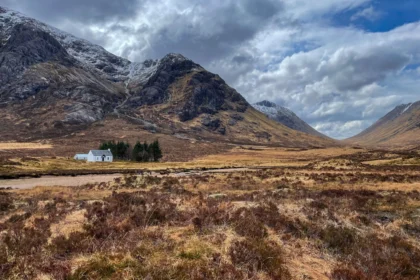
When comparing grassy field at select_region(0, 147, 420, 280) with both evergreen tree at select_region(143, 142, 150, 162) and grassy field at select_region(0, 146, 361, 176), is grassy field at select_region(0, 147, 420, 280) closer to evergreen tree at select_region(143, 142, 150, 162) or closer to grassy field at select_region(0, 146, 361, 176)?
grassy field at select_region(0, 146, 361, 176)

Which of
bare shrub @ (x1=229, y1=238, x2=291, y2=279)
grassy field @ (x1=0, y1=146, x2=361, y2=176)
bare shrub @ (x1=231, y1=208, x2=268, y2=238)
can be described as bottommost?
bare shrub @ (x1=229, y1=238, x2=291, y2=279)

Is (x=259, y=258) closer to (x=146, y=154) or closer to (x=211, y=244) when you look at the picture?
(x=211, y=244)

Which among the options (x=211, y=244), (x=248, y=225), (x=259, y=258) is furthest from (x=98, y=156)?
(x=259, y=258)

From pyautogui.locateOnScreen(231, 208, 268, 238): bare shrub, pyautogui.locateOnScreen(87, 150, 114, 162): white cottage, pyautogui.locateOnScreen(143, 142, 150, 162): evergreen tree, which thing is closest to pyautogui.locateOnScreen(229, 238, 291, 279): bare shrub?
pyautogui.locateOnScreen(231, 208, 268, 238): bare shrub

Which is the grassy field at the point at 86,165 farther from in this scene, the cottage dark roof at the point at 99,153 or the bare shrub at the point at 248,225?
the bare shrub at the point at 248,225

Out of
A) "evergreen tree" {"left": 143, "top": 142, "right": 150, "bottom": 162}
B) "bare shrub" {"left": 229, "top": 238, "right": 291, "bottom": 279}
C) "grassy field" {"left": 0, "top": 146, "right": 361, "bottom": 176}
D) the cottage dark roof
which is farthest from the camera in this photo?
"evergreen tree" {"left": 143, "top": 142, "right": 150, "bottom": 162}

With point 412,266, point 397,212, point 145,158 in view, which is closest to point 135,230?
point 412,266

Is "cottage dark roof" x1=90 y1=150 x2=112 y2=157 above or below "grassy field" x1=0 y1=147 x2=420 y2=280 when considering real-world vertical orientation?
above

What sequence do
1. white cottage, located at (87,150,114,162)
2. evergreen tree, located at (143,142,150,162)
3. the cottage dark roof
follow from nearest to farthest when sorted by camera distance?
white cottage, located at (87,150,114,162)
the cottage dark roof
evergreen tree, located at (143,142,150,162)

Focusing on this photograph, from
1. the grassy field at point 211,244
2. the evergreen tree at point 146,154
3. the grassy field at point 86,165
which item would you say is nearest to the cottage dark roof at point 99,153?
the grassy field at point 86,165

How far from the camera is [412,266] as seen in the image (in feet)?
35.2

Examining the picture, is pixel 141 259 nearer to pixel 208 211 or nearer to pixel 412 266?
pixel 208 211

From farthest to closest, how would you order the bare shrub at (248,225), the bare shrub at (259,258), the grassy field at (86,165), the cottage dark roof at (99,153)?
the cottage dark roof at (99,153)
the grassy field at (86,165)
the bare shrub at (248,225)
the bare shrub at (259,258)

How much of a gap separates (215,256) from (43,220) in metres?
9.73
